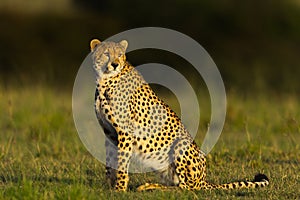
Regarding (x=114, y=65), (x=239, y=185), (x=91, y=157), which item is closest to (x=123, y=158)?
(x=114, y=65)

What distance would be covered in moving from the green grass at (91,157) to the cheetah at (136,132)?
156 mm

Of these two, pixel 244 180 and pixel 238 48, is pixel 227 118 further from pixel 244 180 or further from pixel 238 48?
pixel 238 48

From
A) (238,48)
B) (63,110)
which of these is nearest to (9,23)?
(238,48)

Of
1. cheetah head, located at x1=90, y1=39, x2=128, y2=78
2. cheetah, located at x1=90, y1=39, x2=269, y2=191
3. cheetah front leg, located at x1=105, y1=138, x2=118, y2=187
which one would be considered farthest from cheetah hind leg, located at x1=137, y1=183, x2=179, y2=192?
cheetah head, located at x1=90, y1=39, x2=128, y2=78

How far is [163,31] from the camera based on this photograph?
20.3 meters

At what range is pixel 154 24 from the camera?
71.5 feet

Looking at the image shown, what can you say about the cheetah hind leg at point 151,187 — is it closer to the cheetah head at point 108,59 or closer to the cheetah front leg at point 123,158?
the cheetah front leg at point 123,158

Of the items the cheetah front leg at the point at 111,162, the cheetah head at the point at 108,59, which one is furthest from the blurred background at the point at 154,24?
the cheetah head at the point at 108,59

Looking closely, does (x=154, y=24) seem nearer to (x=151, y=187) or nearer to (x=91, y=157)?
(x=91, y=157)

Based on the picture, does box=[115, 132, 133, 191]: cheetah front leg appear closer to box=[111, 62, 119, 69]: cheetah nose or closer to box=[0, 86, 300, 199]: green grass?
box=[0, 86, 300, 199]: green grass

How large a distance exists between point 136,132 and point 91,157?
1.80m

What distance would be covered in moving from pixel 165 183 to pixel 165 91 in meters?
9.86

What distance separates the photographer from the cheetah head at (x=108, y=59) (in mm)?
5613

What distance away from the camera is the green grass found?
549 centimetres
